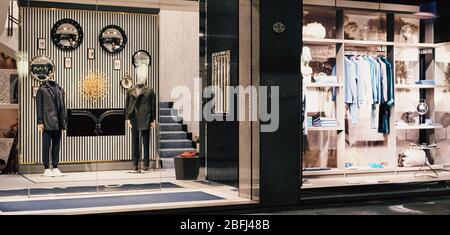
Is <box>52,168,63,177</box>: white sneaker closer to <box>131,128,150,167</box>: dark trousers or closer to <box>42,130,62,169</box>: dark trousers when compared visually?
<box>42,130,62,169</box>: dark trousers

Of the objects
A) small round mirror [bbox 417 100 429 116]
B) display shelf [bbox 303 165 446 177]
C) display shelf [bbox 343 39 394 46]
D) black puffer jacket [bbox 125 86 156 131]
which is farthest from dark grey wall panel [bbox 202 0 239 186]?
small round mirror [bbox 417 100 429 116]

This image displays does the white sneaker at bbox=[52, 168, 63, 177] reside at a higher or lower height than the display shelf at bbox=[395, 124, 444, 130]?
lower

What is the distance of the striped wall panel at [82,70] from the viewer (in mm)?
A: 7863

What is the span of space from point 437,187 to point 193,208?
10.8 feet

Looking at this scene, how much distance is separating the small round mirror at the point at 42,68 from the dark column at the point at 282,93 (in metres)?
2.57

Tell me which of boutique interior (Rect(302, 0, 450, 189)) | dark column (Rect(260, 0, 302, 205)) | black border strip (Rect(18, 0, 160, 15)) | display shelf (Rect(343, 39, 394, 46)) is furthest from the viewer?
display shelf (Rect(343, 39, 394, 46))

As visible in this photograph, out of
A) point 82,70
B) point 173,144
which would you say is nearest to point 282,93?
point 173,144

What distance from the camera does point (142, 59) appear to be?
8.26 meters

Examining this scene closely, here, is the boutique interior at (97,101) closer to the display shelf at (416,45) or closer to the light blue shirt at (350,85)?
the light blue shirt at (350,85)

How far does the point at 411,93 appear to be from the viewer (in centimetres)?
1031

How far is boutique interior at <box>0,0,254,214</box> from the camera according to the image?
25.8ft

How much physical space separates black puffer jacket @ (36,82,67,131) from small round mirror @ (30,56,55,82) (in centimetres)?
9

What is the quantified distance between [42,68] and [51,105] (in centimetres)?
44

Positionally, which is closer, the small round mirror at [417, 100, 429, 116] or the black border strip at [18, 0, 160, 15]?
the black border strip at [18, 0, 160, 15]
